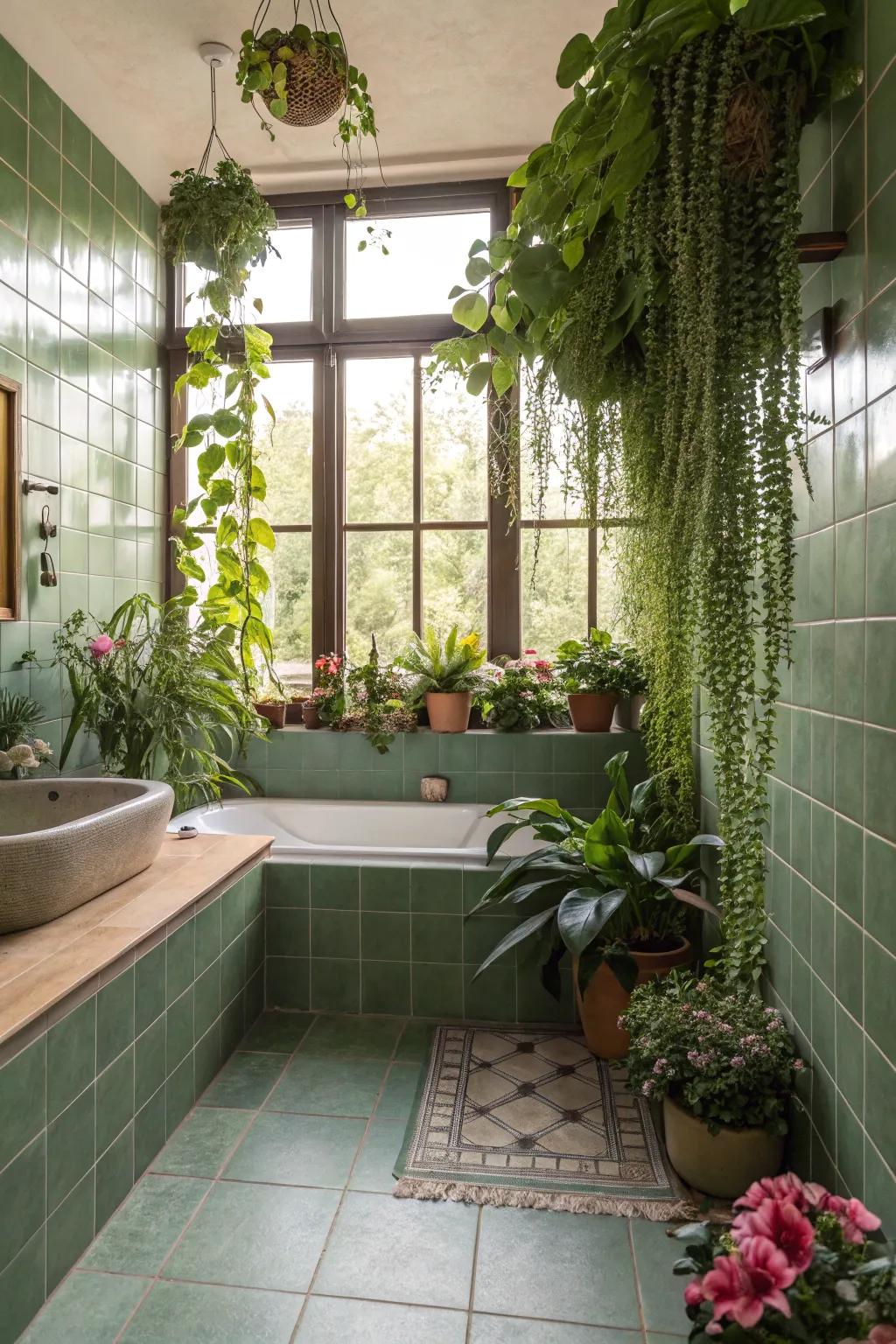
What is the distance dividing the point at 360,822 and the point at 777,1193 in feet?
7.96

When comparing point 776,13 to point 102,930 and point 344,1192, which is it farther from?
point 344,1192

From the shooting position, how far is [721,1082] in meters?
1.68

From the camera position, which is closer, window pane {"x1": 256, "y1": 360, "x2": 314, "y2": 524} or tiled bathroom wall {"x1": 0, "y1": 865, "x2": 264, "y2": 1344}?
tiled bathroom wall {"x1": 0, "y1": 865, "x2": 264, "y2": 1344}

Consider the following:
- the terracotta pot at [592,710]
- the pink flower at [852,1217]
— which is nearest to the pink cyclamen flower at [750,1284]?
the pink flower at [852,1217]

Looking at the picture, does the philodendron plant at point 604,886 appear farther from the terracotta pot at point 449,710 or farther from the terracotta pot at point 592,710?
the terracotta pot at point 449,710

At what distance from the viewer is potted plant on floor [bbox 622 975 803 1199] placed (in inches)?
66.3

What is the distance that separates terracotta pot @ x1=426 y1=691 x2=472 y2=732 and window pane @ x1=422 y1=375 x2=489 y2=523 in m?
0.75

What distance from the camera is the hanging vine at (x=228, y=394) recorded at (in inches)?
120

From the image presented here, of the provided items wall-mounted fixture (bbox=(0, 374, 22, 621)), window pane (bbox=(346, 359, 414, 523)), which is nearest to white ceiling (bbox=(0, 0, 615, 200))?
window pane (bbox=(346, 359, 414, 523))

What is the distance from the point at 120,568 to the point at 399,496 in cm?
113

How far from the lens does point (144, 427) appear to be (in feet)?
10.9

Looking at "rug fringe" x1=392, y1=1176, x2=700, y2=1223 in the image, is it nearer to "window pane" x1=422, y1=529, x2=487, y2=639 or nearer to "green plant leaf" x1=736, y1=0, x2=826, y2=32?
"green plant leaf" x1=736, y1=0, x2=826, y2=32

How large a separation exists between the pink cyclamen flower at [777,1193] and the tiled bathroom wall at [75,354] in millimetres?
2242

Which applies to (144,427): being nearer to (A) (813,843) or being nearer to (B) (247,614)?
(B) (247,614)
